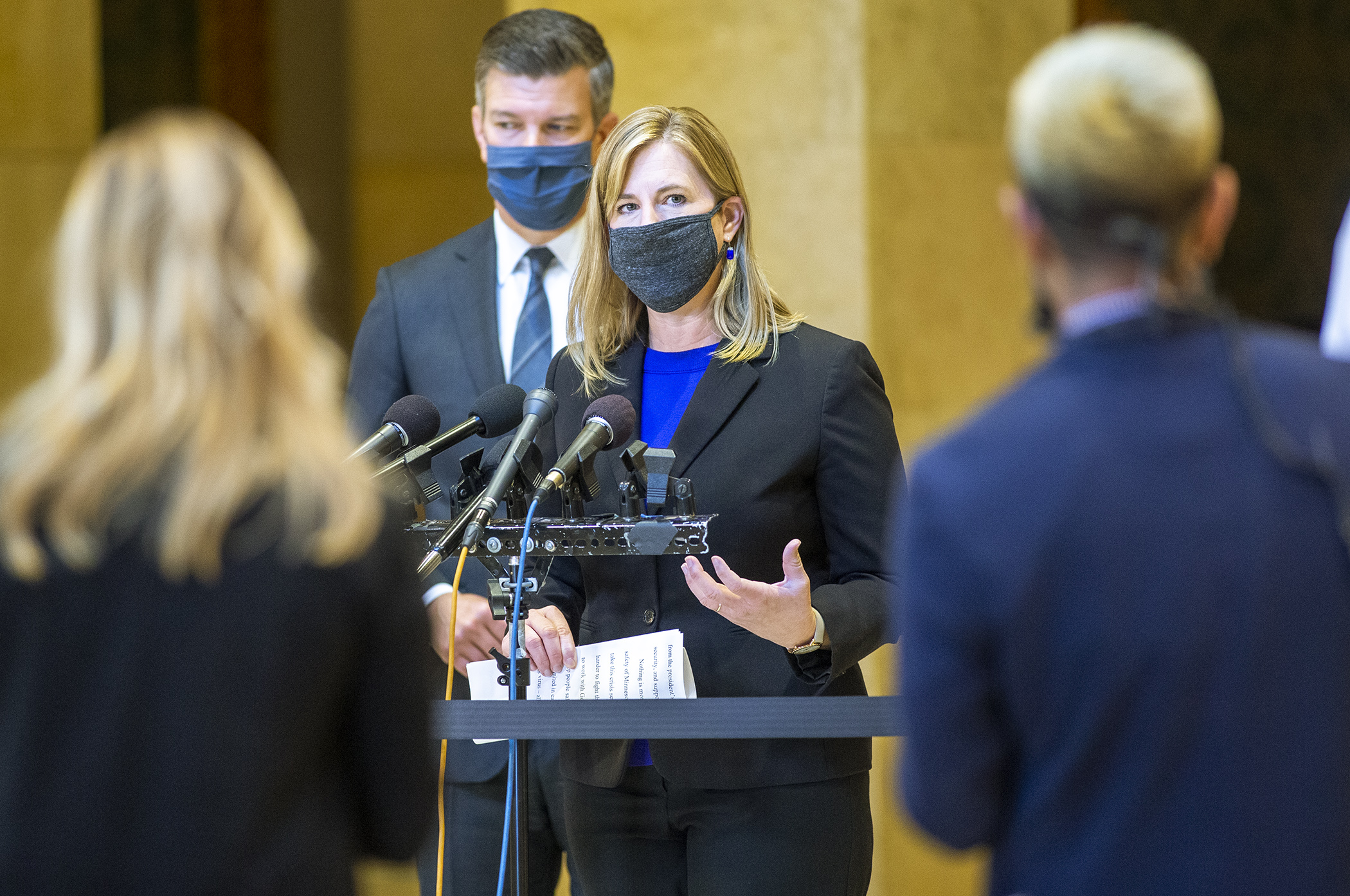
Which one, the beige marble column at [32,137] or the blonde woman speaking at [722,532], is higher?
the beige marble column at [32,137]

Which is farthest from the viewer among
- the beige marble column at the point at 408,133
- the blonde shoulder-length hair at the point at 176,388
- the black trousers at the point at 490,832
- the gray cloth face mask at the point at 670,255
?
the beige marble column at the point at 408,133

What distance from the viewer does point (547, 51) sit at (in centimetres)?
312

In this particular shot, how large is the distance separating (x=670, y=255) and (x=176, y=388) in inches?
51.8

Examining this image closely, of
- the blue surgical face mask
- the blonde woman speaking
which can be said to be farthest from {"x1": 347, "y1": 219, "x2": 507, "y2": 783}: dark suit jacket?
the blonde woman speaking

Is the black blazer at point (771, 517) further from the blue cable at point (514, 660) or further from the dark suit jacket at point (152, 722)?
the dark suit jacket at point (152, 722)

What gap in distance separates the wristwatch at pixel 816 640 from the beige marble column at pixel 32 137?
3.04m

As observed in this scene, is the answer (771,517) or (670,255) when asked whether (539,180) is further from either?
(771,517)

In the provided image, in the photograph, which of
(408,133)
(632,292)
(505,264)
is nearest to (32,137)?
(408,133)

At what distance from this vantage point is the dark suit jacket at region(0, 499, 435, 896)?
4.11ft

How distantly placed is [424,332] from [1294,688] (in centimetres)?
213

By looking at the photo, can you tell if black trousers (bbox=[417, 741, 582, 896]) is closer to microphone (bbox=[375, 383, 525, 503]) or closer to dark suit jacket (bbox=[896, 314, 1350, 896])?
microphone (bbox=[375, 383, 525, 503])

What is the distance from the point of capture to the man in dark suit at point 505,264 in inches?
119

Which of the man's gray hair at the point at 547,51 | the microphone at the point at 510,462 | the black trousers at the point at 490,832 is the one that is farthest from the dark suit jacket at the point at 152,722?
the man's gray hair at the point at 547,51

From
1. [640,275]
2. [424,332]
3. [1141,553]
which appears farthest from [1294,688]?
[424,332]
